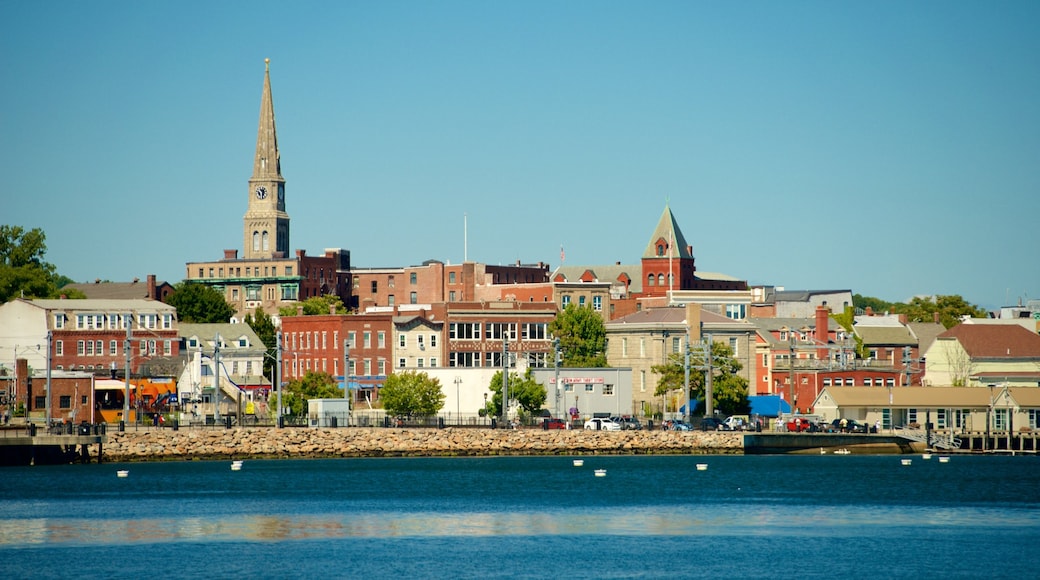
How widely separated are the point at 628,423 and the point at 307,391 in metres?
27.0

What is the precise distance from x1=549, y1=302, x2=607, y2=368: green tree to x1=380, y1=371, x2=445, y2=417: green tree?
16.5m

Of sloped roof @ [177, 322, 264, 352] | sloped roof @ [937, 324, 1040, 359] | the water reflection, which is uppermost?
sloped roof @ [177, 322, 264, 352]

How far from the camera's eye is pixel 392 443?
396 feet

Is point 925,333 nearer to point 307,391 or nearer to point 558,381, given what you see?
point 558,381

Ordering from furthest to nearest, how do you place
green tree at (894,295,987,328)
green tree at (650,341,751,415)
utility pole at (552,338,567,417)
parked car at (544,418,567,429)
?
green tree at (894,295,987,328) < green tree at (650,341,751,415) < utility pole at (552,338,567,417) < parked car at (544,418,567,429)

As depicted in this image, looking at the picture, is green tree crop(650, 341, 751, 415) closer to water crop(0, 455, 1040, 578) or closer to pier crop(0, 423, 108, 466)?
water crop(0, 455, 1040, 578)

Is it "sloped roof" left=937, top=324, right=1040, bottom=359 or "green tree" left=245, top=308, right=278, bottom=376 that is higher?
"green tree" left=245, top=308, right=278, bottom=376

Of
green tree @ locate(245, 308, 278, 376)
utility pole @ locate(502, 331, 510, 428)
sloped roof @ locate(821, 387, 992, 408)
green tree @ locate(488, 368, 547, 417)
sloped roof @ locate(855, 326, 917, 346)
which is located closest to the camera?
utility pole @ locate(502, 331, 510, 428)

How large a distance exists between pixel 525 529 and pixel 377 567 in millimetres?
13752

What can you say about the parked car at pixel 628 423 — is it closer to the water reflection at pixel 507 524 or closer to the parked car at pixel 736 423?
the parked car at pixel 736 423

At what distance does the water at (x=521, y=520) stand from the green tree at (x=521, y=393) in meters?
14.8

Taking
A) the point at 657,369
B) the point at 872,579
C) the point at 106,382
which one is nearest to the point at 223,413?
the point at 106,382

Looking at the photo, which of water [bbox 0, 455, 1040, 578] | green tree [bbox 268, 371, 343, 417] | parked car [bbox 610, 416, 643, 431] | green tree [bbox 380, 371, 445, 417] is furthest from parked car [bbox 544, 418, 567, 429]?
green tree [bbox 268, 371, 343, 417]

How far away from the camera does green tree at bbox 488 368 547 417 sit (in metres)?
136
